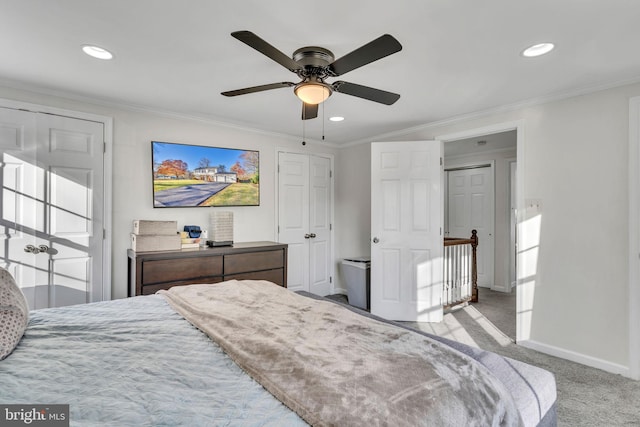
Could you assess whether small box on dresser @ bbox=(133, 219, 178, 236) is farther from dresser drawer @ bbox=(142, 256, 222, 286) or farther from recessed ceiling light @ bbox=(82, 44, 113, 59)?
recessed ceiling light @ bbox=(82, 44, 113, 59)

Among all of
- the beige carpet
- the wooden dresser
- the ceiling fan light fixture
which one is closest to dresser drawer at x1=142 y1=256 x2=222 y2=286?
the wooden dresser

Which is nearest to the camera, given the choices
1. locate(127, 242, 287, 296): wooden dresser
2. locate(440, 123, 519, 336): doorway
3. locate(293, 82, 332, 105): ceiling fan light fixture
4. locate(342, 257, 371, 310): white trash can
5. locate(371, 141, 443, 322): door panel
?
locate(293, 82, 332, 105): ceiling fan light fixture

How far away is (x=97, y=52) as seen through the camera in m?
2.17

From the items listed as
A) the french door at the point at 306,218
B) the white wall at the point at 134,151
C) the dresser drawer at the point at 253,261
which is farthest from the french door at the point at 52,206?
the french door at the point at 306,218

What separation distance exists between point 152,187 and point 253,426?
3.10 m

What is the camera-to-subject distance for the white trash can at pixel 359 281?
14.2 ft

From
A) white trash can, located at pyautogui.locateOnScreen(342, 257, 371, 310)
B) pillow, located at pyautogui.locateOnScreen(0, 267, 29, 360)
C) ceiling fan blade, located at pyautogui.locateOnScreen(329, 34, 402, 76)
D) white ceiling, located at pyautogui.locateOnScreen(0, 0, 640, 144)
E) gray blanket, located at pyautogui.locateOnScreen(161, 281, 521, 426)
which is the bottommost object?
white trash can, located at pyautogui.locateOnScreen(342, 257, 371, 310)

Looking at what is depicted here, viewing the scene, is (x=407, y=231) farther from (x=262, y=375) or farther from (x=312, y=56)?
(x=262, y=375)

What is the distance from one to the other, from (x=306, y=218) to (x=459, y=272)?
222 cm

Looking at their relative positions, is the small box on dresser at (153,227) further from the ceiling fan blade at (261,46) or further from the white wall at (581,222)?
the white wall at (581,222)

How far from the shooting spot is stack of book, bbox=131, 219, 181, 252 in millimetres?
3018

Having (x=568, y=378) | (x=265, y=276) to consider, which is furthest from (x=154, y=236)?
(x=568, y=378)

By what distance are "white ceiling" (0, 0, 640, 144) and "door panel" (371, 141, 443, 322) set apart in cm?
84

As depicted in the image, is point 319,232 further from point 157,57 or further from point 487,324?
point 157,57
